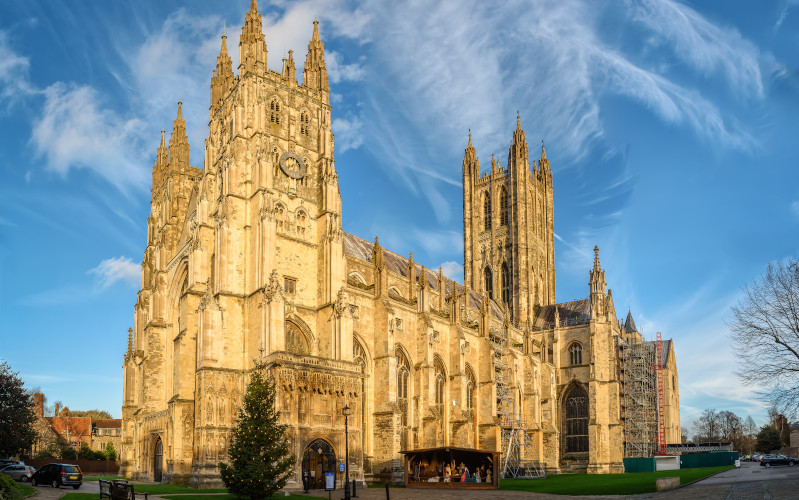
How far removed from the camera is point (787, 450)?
105 m

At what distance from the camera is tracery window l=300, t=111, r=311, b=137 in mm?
48031

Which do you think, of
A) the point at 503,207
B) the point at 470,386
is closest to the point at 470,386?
the point at 470,386

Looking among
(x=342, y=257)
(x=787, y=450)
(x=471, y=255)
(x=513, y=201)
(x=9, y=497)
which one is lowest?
(x=787, y=450)

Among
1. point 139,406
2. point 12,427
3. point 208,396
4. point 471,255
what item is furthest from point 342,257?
point 471,255

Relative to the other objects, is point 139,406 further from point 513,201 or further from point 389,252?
point 513,201

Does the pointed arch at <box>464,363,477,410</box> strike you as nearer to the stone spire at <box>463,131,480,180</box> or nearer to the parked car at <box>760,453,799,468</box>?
the parked car at <box>760,453,799,468</box>

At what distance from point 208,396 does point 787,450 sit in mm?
96624

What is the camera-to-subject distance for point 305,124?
4828 centimetres

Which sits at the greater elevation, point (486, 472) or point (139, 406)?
point (139, 406)

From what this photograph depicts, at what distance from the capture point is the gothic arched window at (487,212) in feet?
284

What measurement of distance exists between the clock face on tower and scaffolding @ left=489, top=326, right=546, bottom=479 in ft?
73.5

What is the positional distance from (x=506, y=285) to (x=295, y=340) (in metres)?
44.4

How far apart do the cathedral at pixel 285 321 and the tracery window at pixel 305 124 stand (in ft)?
0.30

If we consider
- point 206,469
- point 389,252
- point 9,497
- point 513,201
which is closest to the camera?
point 9,497
